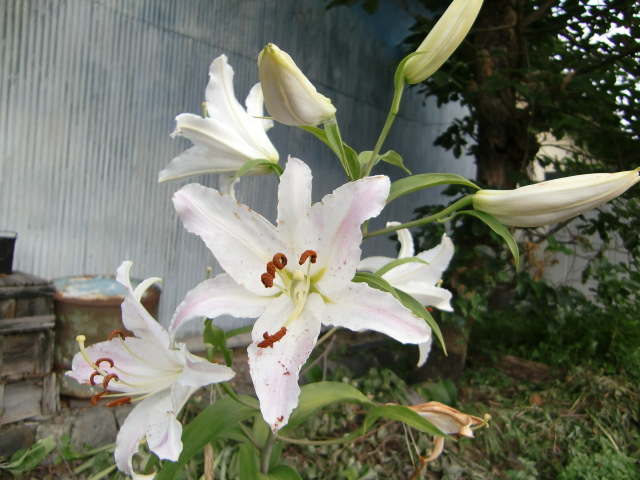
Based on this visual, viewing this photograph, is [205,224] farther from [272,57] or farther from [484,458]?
[484,458]

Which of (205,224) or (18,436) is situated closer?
(205,224)

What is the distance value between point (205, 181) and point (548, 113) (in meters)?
1.77

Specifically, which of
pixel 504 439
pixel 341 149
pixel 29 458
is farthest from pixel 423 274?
pixel 29 458

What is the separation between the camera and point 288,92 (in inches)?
28.3

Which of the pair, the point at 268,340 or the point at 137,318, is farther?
the point at 137,318

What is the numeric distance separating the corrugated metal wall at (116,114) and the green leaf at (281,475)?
1634 mm

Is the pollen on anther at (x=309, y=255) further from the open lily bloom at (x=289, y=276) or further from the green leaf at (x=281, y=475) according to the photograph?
the green leaf at (x=281, y=475)

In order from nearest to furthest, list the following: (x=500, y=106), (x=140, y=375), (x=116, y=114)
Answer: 1. (x=140, y=375)
2. (x=116, y=114)
3. (x=500, y=106)

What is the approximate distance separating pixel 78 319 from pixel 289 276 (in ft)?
5.39

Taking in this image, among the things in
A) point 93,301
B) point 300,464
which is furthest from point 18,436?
point 300,464

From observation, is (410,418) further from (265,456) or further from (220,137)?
(220,137)

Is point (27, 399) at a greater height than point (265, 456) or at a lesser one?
lesser

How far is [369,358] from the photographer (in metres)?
3.22

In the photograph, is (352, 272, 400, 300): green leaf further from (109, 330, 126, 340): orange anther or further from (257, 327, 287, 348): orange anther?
(109, 330, 126, 340): orange anther
